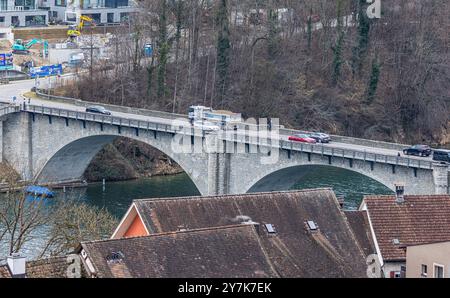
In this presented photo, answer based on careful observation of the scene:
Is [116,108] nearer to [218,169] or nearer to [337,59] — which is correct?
[218,169]

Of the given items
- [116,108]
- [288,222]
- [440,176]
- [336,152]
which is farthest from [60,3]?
[288,222]

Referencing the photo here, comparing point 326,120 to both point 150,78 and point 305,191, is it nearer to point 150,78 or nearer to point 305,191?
point 150,78

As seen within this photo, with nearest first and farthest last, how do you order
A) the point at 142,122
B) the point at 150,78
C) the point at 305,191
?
the point at 305,191 → the point at 142,122 → the point at 150,78

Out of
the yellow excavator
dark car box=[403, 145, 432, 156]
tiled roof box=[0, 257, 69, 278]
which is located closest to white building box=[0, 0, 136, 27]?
the yellow excavator

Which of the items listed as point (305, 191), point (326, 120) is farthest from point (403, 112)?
point (305, 191)

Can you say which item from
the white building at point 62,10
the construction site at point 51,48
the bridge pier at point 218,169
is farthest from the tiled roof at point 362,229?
the white building at point 62,10

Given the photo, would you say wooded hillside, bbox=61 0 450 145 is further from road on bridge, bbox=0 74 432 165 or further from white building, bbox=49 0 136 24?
white building, bbox=49 0 136 24

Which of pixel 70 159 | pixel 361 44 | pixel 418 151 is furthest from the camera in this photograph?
pixel 361 44

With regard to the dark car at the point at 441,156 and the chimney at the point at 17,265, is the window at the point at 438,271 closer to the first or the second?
the chimney at the point at 17,265
